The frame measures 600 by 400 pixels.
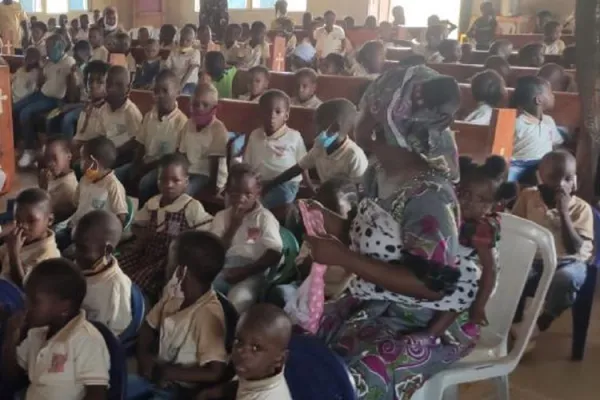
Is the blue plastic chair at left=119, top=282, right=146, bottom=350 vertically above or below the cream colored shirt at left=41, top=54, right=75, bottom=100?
below

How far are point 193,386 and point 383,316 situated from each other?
573 mm

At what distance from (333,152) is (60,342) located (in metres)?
2.01

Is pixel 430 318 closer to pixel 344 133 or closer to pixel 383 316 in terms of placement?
pixel 383 316

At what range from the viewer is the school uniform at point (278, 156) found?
151 inches

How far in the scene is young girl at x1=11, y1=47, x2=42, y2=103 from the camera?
6605 mm

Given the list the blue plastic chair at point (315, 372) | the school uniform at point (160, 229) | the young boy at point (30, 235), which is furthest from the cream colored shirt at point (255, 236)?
the blue plastic chair at point (315, 372)

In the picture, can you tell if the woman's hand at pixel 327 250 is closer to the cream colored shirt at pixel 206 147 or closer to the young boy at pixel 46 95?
the cream colored shirt at pixel 206 147

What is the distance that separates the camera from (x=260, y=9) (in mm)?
15109

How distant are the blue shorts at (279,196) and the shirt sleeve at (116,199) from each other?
0.69 m

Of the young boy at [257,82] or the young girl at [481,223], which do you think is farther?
the young boy at [257,82]

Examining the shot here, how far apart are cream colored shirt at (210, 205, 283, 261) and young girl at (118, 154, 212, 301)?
0.24 m

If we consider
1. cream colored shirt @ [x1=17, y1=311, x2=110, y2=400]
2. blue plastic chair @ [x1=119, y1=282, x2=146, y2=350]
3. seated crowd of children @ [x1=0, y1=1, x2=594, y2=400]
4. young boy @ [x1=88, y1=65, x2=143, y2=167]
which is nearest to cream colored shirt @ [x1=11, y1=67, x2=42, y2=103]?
seated crowd of children @ [x1=0, y1=1, x2=594, y2=400]

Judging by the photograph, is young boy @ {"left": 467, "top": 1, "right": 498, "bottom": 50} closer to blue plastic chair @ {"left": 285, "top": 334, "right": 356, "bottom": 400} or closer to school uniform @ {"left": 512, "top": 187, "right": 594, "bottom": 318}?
school uniform @ {"left": 512, "top": 187, "right": 594, "bottom": 318}

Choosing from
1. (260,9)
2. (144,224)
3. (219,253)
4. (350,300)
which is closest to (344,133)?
(144,224)
